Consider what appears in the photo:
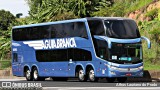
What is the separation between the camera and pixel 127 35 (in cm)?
3391

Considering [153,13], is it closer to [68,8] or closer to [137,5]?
[137,5]

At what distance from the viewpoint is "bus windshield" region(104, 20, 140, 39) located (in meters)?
33.6

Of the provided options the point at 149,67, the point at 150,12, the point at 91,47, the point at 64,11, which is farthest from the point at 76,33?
the point at 64,11

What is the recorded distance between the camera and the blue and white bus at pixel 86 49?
3359 centimetres

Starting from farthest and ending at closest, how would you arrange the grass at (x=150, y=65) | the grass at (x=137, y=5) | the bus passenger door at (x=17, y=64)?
the grass at (x=137, y=5) → the bus passenger door at (x=17, y=64) → the grass at (x=150, y=65)

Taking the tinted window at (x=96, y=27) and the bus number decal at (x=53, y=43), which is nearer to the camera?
the tinted window at (x=96, y=27)

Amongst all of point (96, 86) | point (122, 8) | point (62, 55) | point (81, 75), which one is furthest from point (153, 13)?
point (96, 86)

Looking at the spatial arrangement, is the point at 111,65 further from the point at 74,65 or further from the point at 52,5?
the point at 52,5

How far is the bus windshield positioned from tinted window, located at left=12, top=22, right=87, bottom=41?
5.25 ft

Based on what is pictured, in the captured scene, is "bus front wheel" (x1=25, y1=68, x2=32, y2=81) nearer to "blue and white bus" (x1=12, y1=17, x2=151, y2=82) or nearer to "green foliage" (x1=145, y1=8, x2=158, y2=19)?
"blue and white bus" (x1=12, y1=17, x2=151, y2=82)

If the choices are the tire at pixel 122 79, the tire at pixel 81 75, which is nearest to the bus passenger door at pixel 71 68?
the tire at pixel 81 75

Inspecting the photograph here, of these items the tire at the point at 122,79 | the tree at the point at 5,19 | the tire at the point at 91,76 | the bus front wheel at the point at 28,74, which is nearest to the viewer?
the tire at the point at 91,76

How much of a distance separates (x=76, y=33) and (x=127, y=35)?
3378mm

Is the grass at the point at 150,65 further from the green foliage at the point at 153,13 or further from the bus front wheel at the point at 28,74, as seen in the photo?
the bus front wheel at the point at 28,74
